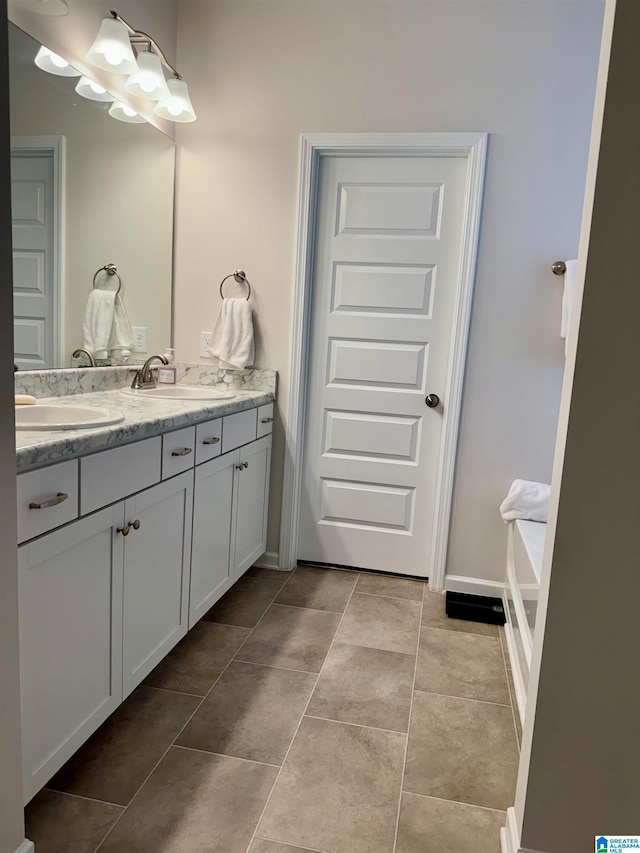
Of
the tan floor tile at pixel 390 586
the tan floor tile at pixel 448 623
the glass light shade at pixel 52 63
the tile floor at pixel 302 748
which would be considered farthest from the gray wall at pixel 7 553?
the tan floor tile at pixel 390 586

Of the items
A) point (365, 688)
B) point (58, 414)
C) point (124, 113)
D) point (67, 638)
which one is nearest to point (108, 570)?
point (67, 638)

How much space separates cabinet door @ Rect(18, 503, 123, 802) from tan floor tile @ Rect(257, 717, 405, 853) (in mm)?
520

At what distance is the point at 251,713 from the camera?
6.06 feet

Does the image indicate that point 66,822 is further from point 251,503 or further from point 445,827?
point 251,503

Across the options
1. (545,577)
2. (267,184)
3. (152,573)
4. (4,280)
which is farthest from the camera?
(267,184)

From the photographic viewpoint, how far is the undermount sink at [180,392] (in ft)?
7.88

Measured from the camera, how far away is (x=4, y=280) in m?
1.07

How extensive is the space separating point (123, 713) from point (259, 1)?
292 cm

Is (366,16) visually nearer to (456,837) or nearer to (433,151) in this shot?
(433,151)

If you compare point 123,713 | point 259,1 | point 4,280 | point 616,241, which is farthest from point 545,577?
point 259,1

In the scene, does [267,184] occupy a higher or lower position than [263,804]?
higher

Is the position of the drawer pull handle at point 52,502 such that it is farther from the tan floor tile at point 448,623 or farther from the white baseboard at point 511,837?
the tan floor tile at point 448,623

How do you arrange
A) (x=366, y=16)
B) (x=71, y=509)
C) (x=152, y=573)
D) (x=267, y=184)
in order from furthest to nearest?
(x=267, y=184) → (x=366, y=16) → (x=152, y=573) → (x=71, y=509)

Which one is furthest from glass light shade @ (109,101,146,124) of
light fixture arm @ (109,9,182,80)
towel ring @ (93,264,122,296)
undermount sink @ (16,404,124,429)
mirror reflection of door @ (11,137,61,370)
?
undermount sink @ (16,404,124,429)
